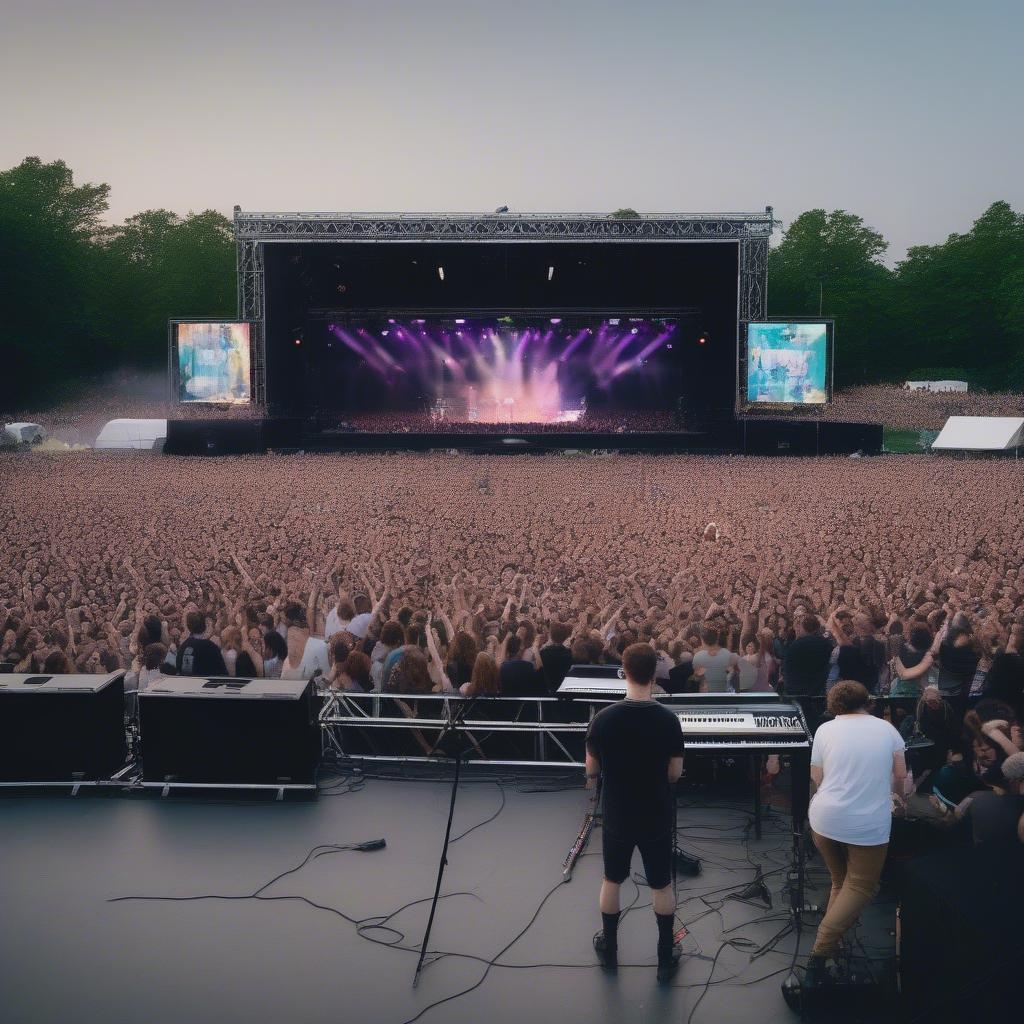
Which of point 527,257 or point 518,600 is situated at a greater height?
point 527,257

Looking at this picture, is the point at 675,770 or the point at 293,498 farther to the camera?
the point at 293,498

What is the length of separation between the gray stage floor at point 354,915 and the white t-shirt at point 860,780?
742 millimetres

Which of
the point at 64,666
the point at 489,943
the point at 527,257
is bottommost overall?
the point at 489,943

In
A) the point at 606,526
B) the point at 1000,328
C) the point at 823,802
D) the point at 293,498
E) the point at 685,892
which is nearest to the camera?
the point at 823,802

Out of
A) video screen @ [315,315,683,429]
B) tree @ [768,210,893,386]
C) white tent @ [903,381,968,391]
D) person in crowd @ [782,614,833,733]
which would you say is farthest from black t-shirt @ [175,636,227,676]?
tree @ [768,210,893,386]

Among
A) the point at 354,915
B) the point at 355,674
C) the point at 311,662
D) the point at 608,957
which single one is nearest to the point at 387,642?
the point at 355,674

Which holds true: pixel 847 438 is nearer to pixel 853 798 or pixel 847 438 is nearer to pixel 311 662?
pixel 311 662

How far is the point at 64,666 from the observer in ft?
20.2

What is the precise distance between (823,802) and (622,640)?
9.03 ft

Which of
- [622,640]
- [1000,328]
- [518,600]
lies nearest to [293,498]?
[518,600]

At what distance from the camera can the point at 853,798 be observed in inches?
140

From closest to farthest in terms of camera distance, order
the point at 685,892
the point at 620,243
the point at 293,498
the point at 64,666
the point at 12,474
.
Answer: the point at 685,892 → the point at 64,666 → the point at 293,498 → the point at 12,474 → the point at 620,243

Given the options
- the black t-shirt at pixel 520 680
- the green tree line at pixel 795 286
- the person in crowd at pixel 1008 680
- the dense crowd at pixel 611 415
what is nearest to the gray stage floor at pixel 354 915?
the black t-shirt at pixel 520 680

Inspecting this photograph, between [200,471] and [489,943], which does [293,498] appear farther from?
[489,943]
